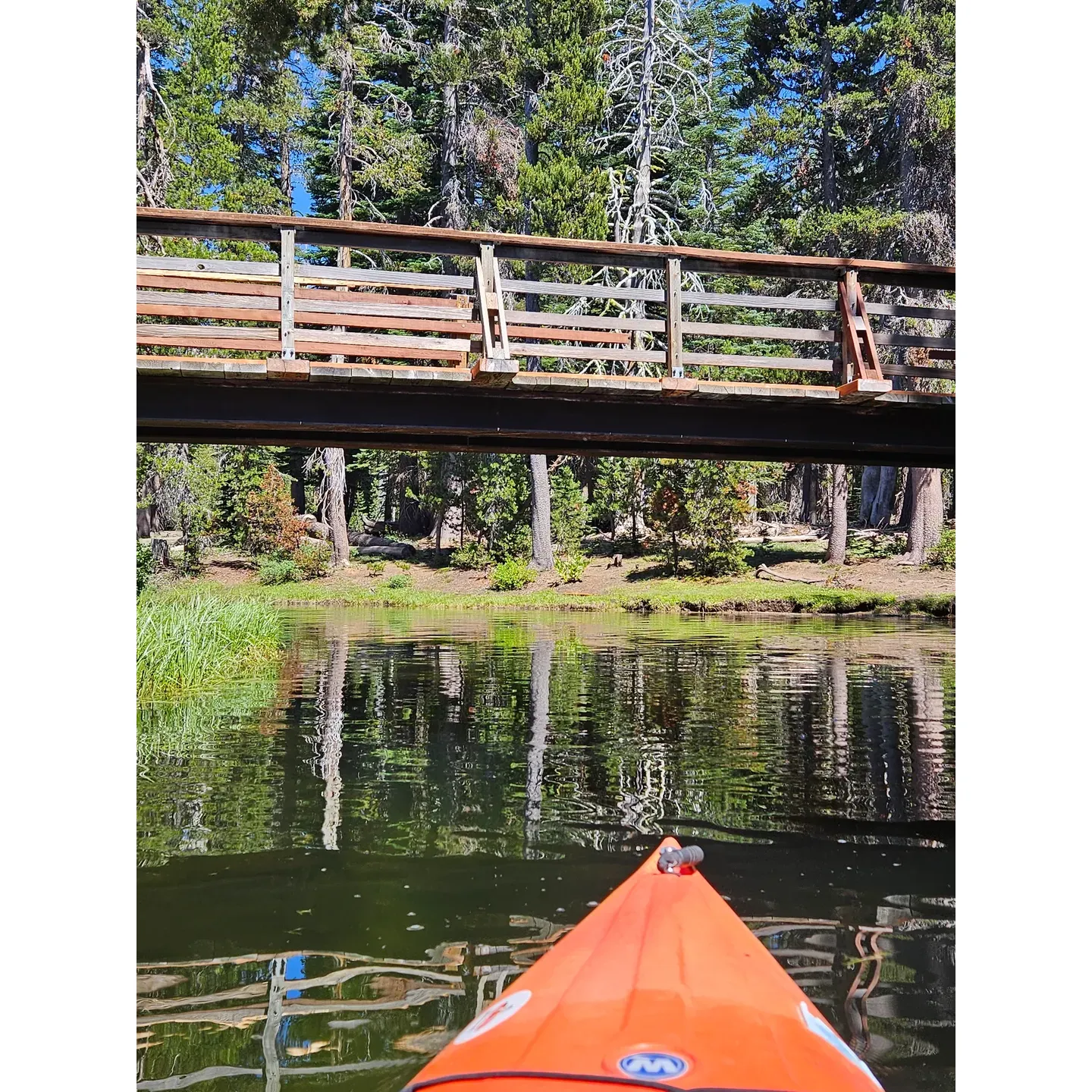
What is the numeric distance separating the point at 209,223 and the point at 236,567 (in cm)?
2731

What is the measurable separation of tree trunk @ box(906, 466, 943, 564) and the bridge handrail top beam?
2104 centimetres

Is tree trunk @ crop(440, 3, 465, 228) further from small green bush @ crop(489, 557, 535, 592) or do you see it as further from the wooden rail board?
the wooden rail board

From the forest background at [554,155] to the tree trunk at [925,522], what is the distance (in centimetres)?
10

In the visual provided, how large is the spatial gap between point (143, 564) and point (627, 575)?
13720 millimetres

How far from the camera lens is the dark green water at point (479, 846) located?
4.78 m

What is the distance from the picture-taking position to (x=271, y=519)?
117ft

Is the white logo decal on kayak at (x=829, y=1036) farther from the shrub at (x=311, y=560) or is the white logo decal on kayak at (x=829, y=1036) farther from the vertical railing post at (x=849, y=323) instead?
the shrub at (x=311, y=560)

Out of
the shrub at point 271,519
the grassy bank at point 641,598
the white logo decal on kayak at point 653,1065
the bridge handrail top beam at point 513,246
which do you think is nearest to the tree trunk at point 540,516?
the grassy bank at point 641,598

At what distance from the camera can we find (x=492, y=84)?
1325 inches

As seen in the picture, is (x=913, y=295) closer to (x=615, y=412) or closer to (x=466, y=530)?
(x=466, y=530)

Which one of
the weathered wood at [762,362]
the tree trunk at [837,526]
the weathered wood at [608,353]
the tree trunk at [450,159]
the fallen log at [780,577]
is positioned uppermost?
the tree trunk at [450,159]

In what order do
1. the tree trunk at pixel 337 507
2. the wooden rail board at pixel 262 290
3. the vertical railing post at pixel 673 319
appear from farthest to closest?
the tree trunk at pixel 337 507, the wooden rail board at pixel 262 290, the vertical railing post at pixel 673 319

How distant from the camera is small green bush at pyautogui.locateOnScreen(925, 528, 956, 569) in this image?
30016 millimetres
